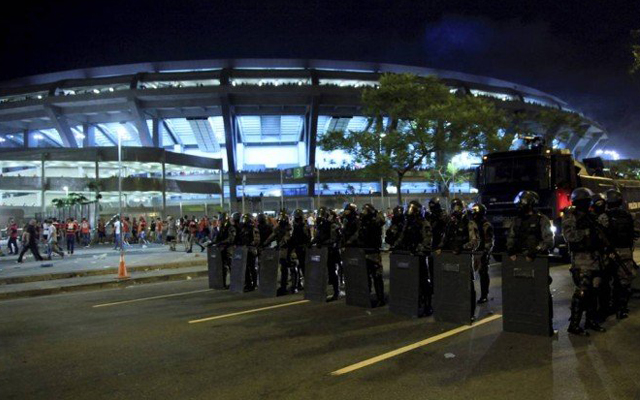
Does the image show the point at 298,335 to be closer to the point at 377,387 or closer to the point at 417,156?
the point at 377,387

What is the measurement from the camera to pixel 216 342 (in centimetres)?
655

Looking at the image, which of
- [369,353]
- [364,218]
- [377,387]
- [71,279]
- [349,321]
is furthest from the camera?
[71,279]

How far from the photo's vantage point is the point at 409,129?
27344mm

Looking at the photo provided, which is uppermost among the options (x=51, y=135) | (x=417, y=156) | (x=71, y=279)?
(x=51, y=135)

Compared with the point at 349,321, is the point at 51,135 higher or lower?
higher

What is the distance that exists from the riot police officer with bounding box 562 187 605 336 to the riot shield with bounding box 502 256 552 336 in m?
0.40

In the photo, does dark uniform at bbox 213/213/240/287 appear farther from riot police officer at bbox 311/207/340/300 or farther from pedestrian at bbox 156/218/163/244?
pedestrian at bbox 156/218/163/244

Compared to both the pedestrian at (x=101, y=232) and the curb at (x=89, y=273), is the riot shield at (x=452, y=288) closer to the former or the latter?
the curb at (x=89, y=273)

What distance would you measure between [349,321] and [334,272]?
2319 millimetres

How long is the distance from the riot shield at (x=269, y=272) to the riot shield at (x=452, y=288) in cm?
408

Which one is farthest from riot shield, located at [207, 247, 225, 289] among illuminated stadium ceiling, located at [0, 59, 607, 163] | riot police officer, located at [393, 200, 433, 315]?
illuminated stadium ceiling, located at [0, 59, 607, 163]

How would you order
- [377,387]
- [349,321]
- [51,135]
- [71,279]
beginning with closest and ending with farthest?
1. [377,387]
2. [349,321]
3. [71,279]
4. [51,135]

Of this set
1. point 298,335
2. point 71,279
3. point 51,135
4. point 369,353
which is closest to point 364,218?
point 298,335

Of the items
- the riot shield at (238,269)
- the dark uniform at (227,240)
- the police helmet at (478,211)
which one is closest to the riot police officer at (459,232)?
the police helmet at (478,211)
